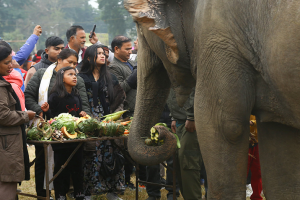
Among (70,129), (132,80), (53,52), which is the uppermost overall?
(53,52)

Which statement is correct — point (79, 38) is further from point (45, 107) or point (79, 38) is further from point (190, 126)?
point (190, 126)

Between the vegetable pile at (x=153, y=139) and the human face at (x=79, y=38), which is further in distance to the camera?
the human face at (x=79, y=38)

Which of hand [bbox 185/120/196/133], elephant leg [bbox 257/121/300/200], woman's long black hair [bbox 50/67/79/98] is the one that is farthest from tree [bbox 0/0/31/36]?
elephant leg [bbox 257/121/300/200]

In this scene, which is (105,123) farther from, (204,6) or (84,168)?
(204,6)

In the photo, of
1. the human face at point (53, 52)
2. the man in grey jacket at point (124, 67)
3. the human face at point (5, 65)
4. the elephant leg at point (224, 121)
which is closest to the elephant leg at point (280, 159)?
the elephant leg at point (224, 121)

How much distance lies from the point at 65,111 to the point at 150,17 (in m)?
3.04

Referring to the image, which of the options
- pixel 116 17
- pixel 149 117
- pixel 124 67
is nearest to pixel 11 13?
pixel 116 17

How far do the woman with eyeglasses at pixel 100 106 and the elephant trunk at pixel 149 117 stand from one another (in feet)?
7.20

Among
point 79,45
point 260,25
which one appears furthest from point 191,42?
point 79,45

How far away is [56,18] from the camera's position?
5250 centimetres

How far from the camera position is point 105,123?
4.86 metres

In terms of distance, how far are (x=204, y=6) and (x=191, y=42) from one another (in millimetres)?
304

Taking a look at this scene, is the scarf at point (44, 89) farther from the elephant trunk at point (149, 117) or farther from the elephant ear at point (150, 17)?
the elephant ear at point (150, 17)

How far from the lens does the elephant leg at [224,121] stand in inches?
91.2
